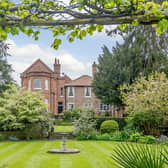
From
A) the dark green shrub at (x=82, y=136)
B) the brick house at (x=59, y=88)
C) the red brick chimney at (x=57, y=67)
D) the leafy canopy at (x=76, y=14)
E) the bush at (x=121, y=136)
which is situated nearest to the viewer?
the leafy canopy at (x=76, y=14)

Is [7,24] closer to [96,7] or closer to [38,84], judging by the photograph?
[96,7]

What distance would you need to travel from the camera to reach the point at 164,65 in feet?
79.4

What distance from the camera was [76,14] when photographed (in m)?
3.19

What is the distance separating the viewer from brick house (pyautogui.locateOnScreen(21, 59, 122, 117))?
38.1 m

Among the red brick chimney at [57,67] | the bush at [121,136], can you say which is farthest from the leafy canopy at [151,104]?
the red brick chimney at [57,67]

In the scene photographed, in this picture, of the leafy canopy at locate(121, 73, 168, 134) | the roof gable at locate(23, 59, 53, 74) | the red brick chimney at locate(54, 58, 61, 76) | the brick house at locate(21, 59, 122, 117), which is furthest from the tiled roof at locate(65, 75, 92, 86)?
the leafy canopy at locate(121, 73, 168, 134)

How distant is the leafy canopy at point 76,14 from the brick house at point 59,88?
112 ft

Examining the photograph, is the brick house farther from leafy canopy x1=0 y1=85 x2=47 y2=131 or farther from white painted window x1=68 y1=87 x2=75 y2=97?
leafy canopy x1=0 y1=85 x2=47 y2=131

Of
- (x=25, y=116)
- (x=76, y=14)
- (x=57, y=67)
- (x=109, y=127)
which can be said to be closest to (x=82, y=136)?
(x=109, y=127)

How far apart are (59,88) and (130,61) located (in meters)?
18.1

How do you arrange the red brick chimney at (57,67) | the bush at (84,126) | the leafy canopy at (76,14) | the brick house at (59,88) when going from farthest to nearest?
1. the red brick chimney at (57,67)
2. the brick house at (59,88)
3. the bush at (84,126)
4. the leafy canopy at (76,14)

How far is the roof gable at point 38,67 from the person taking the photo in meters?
38.2

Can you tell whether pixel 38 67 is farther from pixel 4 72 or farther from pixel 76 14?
pixel 76 14

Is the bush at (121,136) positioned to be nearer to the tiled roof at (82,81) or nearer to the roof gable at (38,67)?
the roof gable at (38,67)
